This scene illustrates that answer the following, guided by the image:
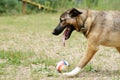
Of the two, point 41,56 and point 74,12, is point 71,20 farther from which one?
point 41,56

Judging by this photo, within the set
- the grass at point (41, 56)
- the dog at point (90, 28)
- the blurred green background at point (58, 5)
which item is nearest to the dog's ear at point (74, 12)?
the dog at point (90, 28)

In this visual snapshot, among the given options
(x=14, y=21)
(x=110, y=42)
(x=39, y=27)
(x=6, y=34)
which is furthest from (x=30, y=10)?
(x=110, y=42)

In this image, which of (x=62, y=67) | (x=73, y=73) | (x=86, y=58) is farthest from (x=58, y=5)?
(x=73, y=73)

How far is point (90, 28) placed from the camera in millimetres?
6891

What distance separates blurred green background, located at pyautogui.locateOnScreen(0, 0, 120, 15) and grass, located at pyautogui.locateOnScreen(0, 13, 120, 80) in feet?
14.4

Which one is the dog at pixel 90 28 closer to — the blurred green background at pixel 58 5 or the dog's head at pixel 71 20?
the dog's head at pixel 71 20

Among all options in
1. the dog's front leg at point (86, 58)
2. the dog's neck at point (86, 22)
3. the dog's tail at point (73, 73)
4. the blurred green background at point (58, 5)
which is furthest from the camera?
the blurred green background at point (58, 5)

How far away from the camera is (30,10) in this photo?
20.6 meters

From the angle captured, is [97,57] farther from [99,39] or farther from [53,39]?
[53,39]

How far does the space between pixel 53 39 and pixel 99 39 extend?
527cm

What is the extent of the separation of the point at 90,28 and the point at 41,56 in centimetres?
220

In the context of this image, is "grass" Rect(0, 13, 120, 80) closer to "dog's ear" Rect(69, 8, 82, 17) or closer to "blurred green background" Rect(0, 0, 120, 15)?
"dog's ear" Rect(69, 8, 82, 17)

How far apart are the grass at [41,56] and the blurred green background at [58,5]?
173 inches

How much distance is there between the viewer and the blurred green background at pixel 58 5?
19156mm
